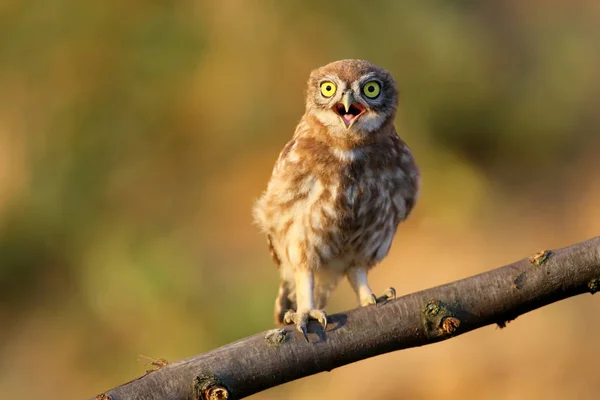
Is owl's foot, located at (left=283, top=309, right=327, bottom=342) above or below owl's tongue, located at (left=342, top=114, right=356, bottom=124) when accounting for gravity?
below

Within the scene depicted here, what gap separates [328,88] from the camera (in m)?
3.35

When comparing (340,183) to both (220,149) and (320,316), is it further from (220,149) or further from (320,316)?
(220,149)

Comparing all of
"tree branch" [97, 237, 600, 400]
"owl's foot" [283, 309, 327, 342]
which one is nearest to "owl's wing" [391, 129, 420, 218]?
"owl's foot" [283, 309, 327, 342]

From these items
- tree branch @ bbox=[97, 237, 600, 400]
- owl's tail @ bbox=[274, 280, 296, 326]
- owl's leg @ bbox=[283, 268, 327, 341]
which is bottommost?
tree branch @ bbox=[97, 237, 600, 400]

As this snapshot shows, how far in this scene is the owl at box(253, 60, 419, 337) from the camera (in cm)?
336

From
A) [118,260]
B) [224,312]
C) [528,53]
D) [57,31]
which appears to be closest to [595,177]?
[528,53]

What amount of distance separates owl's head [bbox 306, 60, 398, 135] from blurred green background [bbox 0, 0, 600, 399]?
364cm

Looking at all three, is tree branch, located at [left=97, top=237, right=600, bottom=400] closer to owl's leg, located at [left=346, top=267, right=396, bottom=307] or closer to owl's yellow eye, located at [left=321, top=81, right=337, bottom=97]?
owl's yellow eye, located at [left=321, top=81, right=337, bottom=97]

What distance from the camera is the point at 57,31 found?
327 inches

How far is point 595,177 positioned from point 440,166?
1.63m

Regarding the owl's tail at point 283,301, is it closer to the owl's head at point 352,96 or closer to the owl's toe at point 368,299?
the owl's toe at point 368,299

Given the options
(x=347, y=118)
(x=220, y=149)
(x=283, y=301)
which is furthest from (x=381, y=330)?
(x=220, y=149)

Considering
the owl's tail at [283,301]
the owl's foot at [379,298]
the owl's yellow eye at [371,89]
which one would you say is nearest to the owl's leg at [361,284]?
the owl's foot at [379,298]

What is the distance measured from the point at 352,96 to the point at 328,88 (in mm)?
133
